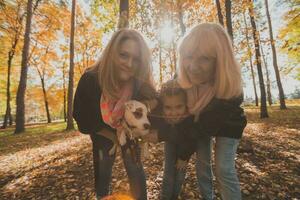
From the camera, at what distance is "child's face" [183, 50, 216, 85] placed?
2422mm

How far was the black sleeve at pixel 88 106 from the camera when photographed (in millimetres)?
2549

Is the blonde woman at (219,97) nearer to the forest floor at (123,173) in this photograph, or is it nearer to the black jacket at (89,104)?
the black jacket at (89,104)

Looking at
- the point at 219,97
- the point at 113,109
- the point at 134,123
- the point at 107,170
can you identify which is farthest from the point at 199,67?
the point at 107,170

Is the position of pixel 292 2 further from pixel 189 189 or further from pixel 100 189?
pixel 100 189

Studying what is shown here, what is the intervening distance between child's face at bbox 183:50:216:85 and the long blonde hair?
0.46 m

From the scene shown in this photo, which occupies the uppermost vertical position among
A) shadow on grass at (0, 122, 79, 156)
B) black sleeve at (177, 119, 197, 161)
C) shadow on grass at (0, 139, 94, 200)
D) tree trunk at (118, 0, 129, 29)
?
tree trunk at (118, 0, 129, 29)

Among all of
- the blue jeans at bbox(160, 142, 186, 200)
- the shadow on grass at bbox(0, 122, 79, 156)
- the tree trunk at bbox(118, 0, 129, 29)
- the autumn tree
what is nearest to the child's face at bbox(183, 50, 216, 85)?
the blue jeans at bbox(160, 142, 186, 200)

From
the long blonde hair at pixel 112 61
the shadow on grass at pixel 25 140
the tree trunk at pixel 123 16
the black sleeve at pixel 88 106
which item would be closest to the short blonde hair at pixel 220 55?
the long blonde hair at pixel 112 61

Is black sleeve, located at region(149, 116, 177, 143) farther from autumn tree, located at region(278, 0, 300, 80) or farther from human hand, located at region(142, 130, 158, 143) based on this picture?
autumn tree, located at region(278, 0, 300, 80)

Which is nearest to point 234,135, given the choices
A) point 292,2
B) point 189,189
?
point 189,189

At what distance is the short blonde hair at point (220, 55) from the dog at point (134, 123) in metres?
0.77

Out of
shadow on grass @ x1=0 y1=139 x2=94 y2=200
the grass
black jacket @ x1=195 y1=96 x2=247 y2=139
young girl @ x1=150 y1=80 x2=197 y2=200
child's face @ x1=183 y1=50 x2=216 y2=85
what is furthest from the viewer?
the grass

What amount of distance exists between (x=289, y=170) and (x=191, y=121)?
346 cm

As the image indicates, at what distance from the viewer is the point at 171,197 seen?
2.92 meters
